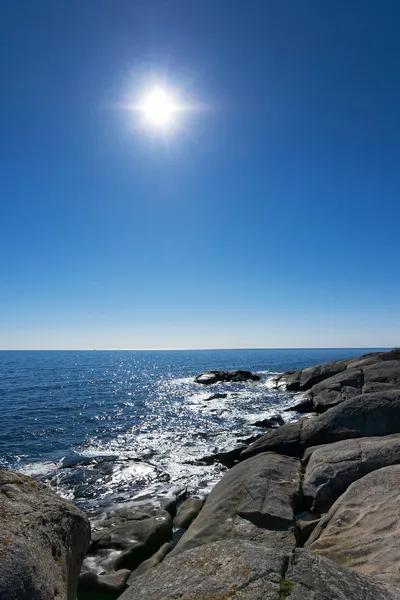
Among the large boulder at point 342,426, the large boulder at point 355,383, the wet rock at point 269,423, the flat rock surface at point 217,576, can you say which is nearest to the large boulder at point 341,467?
the large boulder at point 342,426

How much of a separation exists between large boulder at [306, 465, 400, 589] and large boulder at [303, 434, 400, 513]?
1353mm

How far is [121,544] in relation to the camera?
1075cm

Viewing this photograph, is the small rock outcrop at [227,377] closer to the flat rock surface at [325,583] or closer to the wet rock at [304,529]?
the wet rock at [304,529]

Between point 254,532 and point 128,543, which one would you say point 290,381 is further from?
point 254,532

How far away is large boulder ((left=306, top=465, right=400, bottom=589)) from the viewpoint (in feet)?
20.1

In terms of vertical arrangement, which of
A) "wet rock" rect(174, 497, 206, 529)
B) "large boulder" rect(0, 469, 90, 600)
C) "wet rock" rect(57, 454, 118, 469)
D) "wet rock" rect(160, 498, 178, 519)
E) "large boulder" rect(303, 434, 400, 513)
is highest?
"large boulder" rect(0, 469, 90, 600)

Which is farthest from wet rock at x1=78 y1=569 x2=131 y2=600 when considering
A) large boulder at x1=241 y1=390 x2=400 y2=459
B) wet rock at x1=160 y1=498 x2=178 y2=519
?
large boulder at x1=241 y1=390 x2=400 y2=459

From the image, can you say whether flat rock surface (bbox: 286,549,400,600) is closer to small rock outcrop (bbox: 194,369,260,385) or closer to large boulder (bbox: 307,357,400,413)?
large boulder (bbox: 307,357,400,413)

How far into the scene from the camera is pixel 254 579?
4098mm

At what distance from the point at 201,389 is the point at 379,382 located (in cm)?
3146

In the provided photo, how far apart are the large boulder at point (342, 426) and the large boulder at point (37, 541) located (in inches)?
447

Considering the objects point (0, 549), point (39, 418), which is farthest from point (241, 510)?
point (39, 418)

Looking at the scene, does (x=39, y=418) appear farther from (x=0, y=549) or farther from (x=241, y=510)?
(x=0, y=549)

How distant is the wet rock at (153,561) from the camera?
31.1 ft
